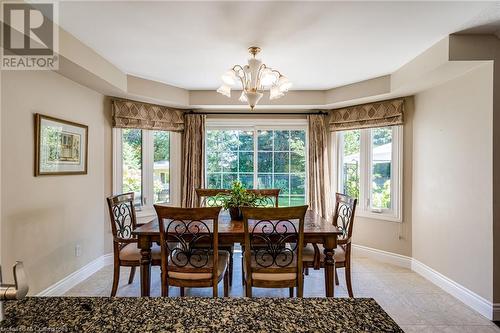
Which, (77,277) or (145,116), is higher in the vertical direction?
(145,116)

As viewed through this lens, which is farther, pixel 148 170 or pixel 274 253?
pixel 148 170

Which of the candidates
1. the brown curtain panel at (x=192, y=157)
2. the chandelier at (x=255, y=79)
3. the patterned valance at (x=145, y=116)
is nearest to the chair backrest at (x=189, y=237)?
the chandelier at (x=255, y=79)

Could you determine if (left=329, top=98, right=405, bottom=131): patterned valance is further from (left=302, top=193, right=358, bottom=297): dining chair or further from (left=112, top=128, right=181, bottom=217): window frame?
(left=112, top=128, right=181, bottom=217): window frame

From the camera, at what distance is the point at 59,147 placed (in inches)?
113

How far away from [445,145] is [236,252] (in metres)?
3.14

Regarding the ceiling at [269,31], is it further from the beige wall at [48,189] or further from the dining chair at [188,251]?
the dining chair at [188,251]

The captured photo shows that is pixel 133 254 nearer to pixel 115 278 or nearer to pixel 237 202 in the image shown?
pixel 115 278

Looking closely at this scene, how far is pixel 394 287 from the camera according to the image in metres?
Result: 3.08

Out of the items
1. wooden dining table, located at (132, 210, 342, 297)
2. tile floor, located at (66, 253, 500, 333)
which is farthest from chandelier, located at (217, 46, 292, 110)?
tile floor, located at (66, 253, 500, 333)

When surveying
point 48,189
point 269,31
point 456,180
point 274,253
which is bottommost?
point 274,253

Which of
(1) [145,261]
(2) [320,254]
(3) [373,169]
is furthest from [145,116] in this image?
(3) [373,169]

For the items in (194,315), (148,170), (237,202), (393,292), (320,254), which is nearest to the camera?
(194,315)

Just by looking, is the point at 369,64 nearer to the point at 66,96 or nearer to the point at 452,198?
the point at 452,198

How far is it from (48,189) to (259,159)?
2926 mm
